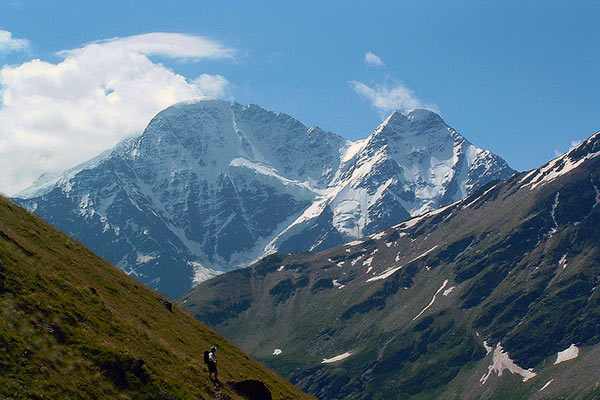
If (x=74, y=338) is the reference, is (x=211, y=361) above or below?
below

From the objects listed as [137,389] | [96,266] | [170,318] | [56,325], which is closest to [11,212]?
[96,266]

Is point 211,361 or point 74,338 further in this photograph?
point 211,361

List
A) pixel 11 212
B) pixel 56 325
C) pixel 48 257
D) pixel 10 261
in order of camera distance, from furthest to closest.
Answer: pixel 11 212, pixel 48 257, pixel 10 261, pixel 56 325

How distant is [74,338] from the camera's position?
39.5 metres

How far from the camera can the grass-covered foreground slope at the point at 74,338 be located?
116 ft

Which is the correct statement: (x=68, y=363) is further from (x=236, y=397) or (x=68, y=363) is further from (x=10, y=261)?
(x=236, y=397)

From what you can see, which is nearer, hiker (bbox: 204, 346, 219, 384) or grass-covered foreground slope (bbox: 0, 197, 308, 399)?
grass-covered foreground slope (bbox: 0, 197, 308, 399)

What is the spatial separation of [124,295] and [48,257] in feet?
35.0

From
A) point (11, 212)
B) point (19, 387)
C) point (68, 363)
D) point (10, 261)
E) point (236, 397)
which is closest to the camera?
point (19, 387)

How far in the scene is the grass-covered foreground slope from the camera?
35.2m

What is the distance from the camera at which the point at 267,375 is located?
70250mm

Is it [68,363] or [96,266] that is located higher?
[96,266]

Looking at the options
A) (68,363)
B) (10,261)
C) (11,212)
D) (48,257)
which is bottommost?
(68,363)

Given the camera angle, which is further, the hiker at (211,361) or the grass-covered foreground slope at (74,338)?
the hiker at (211,361)
